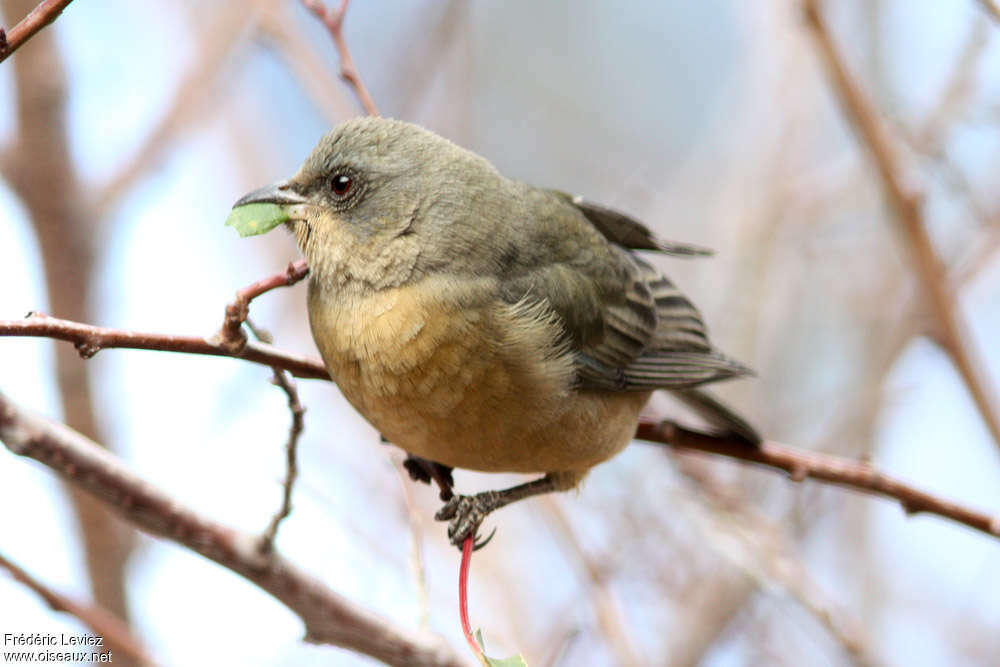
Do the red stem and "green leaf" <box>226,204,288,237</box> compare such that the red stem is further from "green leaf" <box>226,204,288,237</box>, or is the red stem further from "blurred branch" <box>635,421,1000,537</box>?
"blurred branch" <box>635,421,1000,537</box>

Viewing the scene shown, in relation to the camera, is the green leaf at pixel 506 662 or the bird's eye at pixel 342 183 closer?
the green leaf at pixel 506 662

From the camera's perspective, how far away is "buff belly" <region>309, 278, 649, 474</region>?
3.09 metres

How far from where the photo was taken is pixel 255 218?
3.00 m

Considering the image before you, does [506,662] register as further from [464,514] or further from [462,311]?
[462,311]

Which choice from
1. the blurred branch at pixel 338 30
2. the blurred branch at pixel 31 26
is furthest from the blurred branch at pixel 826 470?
the blurred branch at pixel 31 26

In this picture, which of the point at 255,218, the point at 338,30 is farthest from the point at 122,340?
the point at 338,30

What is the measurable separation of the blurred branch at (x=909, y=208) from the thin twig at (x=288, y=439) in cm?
223

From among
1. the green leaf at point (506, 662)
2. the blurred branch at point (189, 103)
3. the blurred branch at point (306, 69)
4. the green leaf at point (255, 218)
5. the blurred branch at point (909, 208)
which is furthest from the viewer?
the blurred branch at point (306, 69)

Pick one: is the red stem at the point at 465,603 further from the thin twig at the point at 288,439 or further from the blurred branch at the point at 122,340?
the blurred branch at the point at 122,340

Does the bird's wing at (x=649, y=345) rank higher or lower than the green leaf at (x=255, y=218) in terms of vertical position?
lower

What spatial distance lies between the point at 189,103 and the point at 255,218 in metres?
2.30

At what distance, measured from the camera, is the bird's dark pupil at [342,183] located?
3.38 metres

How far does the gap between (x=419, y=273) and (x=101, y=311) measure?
1.93 meters

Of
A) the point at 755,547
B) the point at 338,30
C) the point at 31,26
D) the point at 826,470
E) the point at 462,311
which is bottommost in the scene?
the point at 755,547
